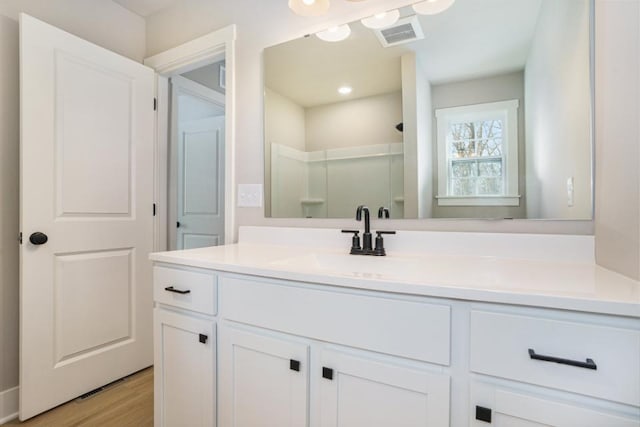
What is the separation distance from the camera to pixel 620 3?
2.88 feet

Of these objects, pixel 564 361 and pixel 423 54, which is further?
pixel 423 54

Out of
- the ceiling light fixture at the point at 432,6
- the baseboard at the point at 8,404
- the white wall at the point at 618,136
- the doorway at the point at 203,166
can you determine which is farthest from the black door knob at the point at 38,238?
the white wall at the point at 618,136

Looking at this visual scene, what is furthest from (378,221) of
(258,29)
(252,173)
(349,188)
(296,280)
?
(258,29)

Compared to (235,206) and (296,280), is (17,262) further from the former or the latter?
(296,280)

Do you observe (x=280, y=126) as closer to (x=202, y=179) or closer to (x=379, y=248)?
(x=379, y=248)

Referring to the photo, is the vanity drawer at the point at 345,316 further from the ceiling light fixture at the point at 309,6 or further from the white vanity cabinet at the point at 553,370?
the ceiling light fixture at the point at 309,6

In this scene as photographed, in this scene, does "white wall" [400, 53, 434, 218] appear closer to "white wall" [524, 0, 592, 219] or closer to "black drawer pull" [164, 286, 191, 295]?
"white wall" [524, 0, 592, 219]

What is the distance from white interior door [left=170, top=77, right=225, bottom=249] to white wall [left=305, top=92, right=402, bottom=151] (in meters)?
1.62

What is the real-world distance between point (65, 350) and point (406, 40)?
90.5 inches

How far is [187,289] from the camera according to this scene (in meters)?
1.19

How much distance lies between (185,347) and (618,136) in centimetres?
151

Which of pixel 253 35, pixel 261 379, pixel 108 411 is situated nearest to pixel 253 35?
pixel 253 35

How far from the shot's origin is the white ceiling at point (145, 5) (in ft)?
6.83

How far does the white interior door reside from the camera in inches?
118
